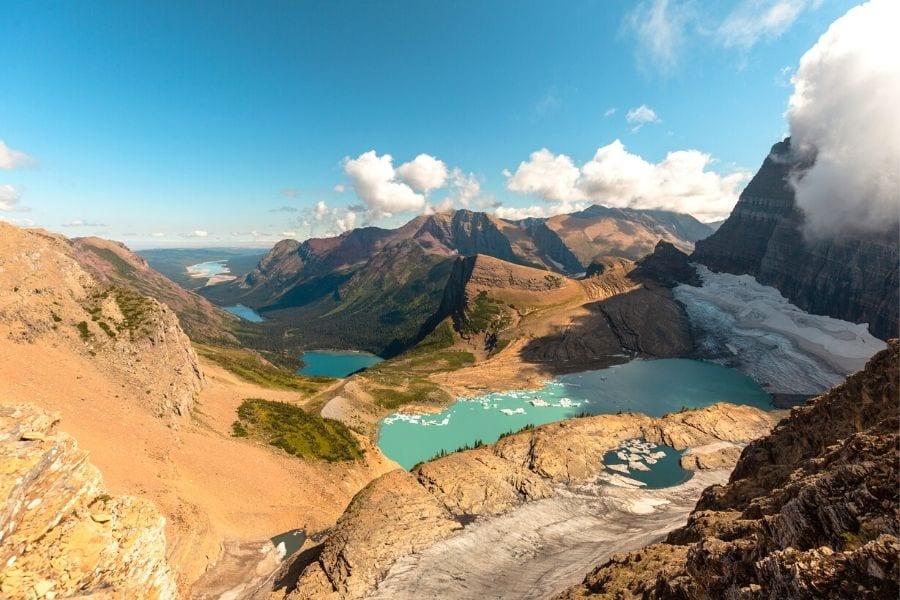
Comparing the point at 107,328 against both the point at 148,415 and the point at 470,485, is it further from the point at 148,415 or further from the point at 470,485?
the point at 470,485

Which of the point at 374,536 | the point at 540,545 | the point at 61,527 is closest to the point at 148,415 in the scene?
the point at 374,536

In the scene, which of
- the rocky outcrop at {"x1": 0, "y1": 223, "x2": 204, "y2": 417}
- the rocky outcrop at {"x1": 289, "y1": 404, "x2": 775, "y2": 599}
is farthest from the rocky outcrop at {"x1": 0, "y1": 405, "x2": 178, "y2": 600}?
the rocky outcrop at {"x1": 0, "y1": 223, "x2": 204, "y2": 417}

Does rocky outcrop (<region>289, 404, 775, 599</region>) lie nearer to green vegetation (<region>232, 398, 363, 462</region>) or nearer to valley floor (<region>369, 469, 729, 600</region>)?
valley floor (<region>369, 469, 729, 600</region>)

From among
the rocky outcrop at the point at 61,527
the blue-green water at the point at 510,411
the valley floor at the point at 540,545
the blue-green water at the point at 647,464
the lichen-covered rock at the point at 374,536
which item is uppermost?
the rocky outcrop at the point at 61,527

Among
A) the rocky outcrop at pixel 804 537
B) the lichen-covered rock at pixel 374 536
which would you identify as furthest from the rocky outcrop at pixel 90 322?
the rocky outcrop at pixel 804 537

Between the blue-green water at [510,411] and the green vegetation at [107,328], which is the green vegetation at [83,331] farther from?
the blue-green water at [510,411]

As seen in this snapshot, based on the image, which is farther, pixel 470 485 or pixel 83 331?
pixel 470 485
